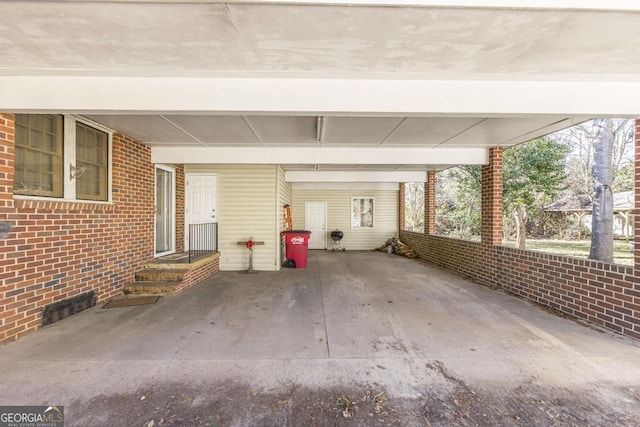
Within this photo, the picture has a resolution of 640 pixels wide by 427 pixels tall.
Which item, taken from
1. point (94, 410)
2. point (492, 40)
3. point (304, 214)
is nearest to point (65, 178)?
point (94, 410)

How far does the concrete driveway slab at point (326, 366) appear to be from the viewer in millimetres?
1903

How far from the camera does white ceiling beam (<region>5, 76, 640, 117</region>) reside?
2.66 meters

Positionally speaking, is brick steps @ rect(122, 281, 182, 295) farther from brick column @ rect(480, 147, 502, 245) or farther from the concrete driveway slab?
brick column @ rect(480, 147, 502, 245)

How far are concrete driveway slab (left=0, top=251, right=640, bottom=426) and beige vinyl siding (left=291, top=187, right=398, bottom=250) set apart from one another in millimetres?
7282

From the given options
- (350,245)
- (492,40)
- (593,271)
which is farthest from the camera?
(350,245)

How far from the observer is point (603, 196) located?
6715mm

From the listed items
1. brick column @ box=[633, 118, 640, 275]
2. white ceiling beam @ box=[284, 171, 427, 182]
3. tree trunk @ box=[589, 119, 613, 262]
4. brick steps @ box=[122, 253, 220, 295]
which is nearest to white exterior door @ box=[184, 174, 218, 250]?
brick steps @ box=[122, 253, 220, 295]

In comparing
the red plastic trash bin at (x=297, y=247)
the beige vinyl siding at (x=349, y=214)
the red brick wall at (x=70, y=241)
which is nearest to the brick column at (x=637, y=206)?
the red plastic trash bin at (x=297, y=247)

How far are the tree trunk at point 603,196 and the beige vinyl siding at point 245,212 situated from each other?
850 centimetres

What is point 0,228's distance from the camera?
9.25 ft

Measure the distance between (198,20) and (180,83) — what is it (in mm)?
1014

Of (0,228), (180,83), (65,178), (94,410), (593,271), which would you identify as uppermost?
(180,83)

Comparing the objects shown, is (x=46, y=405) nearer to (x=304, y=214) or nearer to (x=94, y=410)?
(x=94, y=410)

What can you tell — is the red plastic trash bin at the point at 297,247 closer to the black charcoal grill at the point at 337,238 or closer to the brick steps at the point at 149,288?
the brick steps at the point at 149,288
